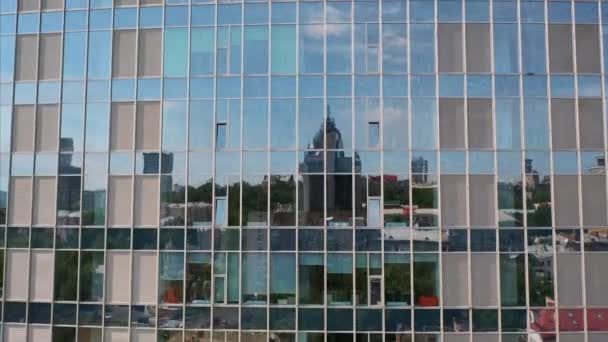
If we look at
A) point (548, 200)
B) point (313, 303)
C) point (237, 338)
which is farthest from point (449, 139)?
point (237, 338)

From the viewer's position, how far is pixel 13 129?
22.8m

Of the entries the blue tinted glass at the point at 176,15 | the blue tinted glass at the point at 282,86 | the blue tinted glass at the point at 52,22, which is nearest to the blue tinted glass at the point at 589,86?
the blue tinted glass at the point at 282,86

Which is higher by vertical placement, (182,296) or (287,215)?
(287,215)

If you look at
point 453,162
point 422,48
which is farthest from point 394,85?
point 453,162

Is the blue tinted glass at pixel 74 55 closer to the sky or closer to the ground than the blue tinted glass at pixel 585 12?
closer to the ground

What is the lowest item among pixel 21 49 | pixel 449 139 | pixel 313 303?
pixel 313 303

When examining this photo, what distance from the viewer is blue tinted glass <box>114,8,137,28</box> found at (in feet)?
73.5

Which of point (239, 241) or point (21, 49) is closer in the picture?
point (239, 241)

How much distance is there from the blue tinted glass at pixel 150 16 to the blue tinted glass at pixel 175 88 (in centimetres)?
242

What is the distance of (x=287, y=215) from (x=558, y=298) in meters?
10.4

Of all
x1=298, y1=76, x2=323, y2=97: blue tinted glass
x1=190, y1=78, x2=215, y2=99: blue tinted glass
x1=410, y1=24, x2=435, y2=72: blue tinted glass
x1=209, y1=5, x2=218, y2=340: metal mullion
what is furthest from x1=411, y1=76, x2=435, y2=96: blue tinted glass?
x1=190, y1=78, x2=215, y2=99: blue tinted glass

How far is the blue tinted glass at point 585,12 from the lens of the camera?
21.6m

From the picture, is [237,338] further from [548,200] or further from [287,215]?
[548,200]

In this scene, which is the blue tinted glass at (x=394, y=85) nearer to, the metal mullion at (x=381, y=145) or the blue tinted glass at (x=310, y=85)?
the metal mullion at (x=381, y=145)
